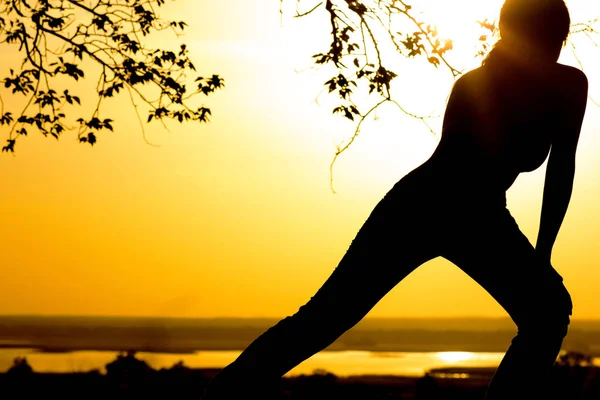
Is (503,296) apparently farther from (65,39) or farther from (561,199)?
(65,39)

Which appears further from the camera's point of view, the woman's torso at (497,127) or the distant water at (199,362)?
the distant water at (199,362)

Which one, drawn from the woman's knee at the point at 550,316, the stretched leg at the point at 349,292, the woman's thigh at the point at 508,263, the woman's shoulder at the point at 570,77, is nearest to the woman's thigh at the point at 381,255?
the stretched leg at the point at 349,292

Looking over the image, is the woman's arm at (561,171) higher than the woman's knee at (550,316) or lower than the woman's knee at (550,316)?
higher

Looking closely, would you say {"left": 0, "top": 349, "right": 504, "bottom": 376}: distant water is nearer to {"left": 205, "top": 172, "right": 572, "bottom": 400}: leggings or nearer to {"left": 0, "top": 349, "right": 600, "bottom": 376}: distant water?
{"left": 0, "top": 349, "right": 600, "bottom": 376}: distant water

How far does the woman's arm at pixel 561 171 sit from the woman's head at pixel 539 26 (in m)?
0.17

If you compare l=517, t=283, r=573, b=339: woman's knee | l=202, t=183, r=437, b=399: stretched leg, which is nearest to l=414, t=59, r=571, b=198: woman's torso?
l=202, t=183, r=437, b=399: stretched leg

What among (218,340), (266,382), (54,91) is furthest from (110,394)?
(218,340)

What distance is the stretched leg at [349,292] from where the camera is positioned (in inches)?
167

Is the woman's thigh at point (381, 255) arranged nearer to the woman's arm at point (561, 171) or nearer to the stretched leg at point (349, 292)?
the stretched leg at point (349, 292)

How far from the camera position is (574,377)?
40.8 feet

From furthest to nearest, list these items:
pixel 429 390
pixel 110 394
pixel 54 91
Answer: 1. pixel 429 390
2. pixel 54 91
3. pixel 110 394

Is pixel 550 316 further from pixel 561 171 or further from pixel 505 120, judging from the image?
pixel 505 120

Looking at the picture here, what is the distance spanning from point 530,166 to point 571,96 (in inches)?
13.5

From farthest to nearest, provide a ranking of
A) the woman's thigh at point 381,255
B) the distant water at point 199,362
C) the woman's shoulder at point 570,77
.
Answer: the distant water at point 199,362, the woman's shoulder at point 570,77, the woman's thigh at point 381,255
